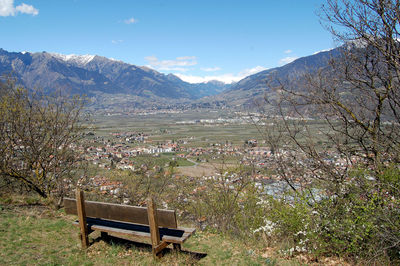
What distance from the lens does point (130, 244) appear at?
17.5ft

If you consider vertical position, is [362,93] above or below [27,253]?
above

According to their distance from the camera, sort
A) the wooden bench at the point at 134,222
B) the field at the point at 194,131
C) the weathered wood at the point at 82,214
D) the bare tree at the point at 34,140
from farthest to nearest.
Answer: the field at the point at 194,131
the bare tree at the point at 34,140
the weathered wood at the point at 82,214
the wooden bench at the point at 134,222

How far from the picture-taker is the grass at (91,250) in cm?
460

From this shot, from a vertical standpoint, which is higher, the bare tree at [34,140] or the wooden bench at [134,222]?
the bare tree at [34,140]

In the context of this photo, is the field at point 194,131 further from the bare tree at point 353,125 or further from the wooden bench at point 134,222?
the wooden bench at point 134,222

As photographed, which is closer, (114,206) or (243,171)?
(114,206)

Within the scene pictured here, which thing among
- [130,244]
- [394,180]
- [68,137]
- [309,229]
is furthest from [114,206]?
[68,137]

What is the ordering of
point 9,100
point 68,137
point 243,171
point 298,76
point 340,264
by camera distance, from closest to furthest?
point 340,264
point 298,76
point 9,100
point 68,137
point 243,171

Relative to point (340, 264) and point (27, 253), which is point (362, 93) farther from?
point (27, 253)

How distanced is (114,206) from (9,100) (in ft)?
21.7

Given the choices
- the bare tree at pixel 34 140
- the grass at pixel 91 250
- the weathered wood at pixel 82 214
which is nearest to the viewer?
the grass at pixel 91 250

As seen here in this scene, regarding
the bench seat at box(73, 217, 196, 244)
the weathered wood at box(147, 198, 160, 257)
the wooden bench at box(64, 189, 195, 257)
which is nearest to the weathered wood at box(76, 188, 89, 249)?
the wooden bench at box(64, 189, 195, 257)

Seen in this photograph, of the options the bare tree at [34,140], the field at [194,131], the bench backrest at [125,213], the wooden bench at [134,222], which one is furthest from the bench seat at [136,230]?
the field at [194,131]

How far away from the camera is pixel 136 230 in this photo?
15.9 ft
